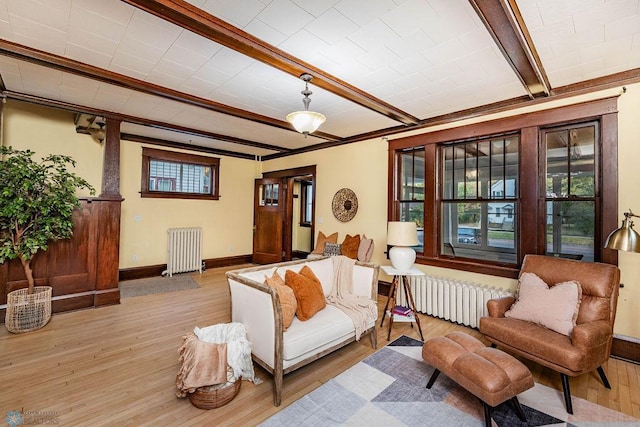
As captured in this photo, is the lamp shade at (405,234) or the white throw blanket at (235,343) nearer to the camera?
the white throw blanket at (235,343)

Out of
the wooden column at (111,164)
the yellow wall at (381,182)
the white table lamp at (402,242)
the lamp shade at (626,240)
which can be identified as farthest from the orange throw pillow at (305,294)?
the wooden column at (111,164)

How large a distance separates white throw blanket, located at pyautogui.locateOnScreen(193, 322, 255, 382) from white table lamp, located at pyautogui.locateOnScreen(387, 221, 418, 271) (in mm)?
1840

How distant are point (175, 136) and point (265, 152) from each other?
78.4 inches

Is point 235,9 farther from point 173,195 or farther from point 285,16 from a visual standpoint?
point 173,195

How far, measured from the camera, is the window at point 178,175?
217 inches

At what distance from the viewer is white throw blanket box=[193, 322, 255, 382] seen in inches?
84.1

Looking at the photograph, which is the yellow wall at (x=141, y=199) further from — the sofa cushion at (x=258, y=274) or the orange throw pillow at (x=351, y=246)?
the sofa cushion at (x=258, y=274)

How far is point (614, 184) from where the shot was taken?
2719 mm

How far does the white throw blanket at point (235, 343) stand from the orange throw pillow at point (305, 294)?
48 cm

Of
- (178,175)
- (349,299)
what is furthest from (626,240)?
(178,175)

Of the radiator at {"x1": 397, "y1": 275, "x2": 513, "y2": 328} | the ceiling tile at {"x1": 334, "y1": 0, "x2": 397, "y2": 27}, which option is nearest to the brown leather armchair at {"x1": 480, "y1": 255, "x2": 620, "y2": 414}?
the radiator at {"x1": 397, "y1": 275, "x2": 513, "y2": 328}

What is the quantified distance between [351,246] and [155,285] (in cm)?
348

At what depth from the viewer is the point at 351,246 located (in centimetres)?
471

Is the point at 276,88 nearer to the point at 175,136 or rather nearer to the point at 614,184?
the point at 175,136
